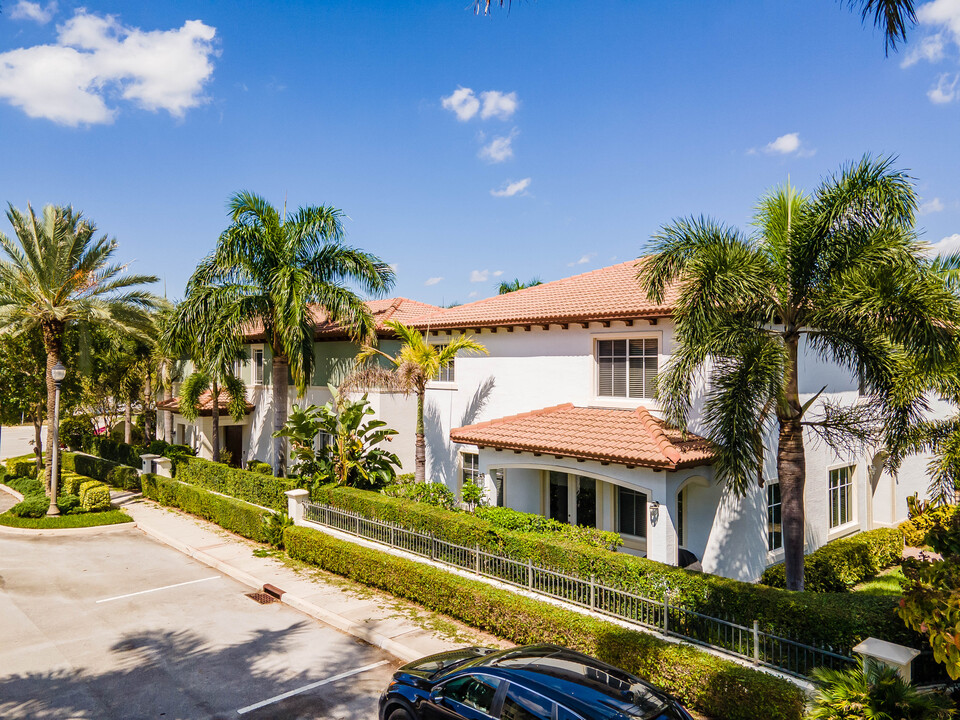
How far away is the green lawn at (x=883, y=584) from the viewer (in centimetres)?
1469

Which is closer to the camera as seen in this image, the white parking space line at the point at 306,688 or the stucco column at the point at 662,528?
the white parking space line at the point at 306,688

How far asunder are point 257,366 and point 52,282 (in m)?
8.74

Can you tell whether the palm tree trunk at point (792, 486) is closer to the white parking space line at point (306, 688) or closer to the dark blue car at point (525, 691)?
the dark blue car at point (525, 691)

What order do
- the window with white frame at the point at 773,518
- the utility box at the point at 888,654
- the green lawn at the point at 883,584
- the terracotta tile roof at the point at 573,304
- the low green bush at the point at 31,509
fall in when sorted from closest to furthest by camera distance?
the utility box at the point at 888,654
the green lawn at the point at 883,584
the window with white frame at the point at 773,518
the terracotta tile roof at the point at 573,304
the low green bush at the point at 31,509

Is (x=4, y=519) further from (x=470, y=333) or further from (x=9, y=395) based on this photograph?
(x=470, y=333)

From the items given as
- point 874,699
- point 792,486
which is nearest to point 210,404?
point 792,486

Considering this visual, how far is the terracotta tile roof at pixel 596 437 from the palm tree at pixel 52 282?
595 inches

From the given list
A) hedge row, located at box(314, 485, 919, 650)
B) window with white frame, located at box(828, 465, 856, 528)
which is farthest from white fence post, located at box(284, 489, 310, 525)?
window with white frame, located at box(828, 465, 856, 528)

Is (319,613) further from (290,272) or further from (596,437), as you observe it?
(290,272)

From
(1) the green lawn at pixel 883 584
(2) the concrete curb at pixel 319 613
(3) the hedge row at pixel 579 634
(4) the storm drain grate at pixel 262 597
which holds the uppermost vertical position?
(3) the hedge row at pixel 579 634

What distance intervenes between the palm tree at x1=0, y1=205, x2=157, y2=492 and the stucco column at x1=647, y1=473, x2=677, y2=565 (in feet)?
65.7

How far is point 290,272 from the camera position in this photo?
799 inches

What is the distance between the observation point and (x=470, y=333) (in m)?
20.0

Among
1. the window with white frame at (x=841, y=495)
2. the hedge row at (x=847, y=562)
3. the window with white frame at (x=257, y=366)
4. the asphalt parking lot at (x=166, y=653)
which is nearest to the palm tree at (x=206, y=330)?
the window with white frame at (x=257, y=366)
